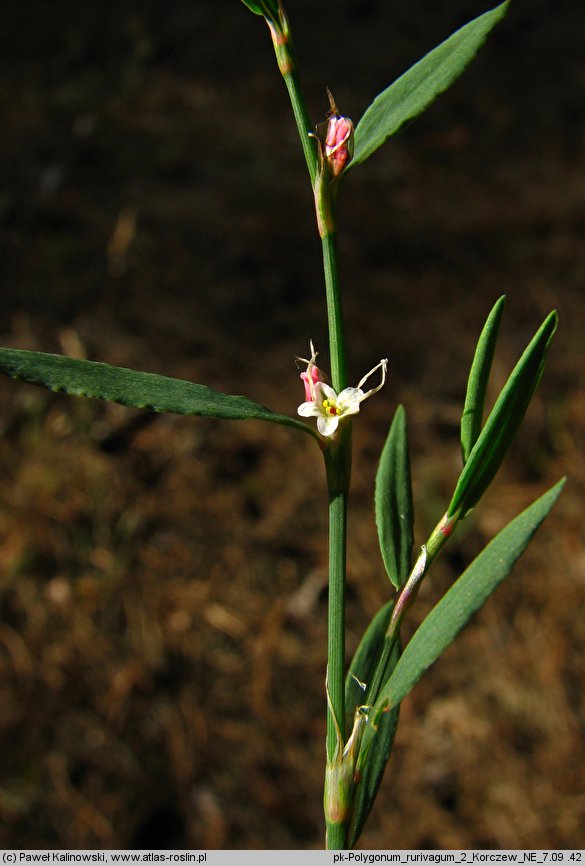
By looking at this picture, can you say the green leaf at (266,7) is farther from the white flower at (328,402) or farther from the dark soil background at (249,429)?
the dark soil background at (249,429)

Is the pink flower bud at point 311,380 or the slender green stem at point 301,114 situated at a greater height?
the slender green stem at point 301,114

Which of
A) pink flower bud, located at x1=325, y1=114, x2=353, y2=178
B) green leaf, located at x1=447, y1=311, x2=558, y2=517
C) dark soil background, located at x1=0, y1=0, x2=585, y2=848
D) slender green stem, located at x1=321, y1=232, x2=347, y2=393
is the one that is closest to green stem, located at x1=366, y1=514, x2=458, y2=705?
green leaf, located at x1=447, y1=311, x2=558, y2=517

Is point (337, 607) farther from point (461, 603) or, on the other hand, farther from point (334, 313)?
point (334, 313)

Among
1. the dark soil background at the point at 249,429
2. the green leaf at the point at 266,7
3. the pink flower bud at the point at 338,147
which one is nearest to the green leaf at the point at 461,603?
the pink flower bud at the point at 338,147

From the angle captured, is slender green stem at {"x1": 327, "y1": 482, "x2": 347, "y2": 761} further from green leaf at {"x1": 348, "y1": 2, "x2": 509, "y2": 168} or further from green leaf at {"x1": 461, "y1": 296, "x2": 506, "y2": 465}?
green leaf at {"x1": 348, "y1": 2, "x2": 509, "y2": 168}

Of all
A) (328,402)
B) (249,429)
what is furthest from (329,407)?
(249,429)

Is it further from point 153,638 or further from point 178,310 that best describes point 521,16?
point 153,638
